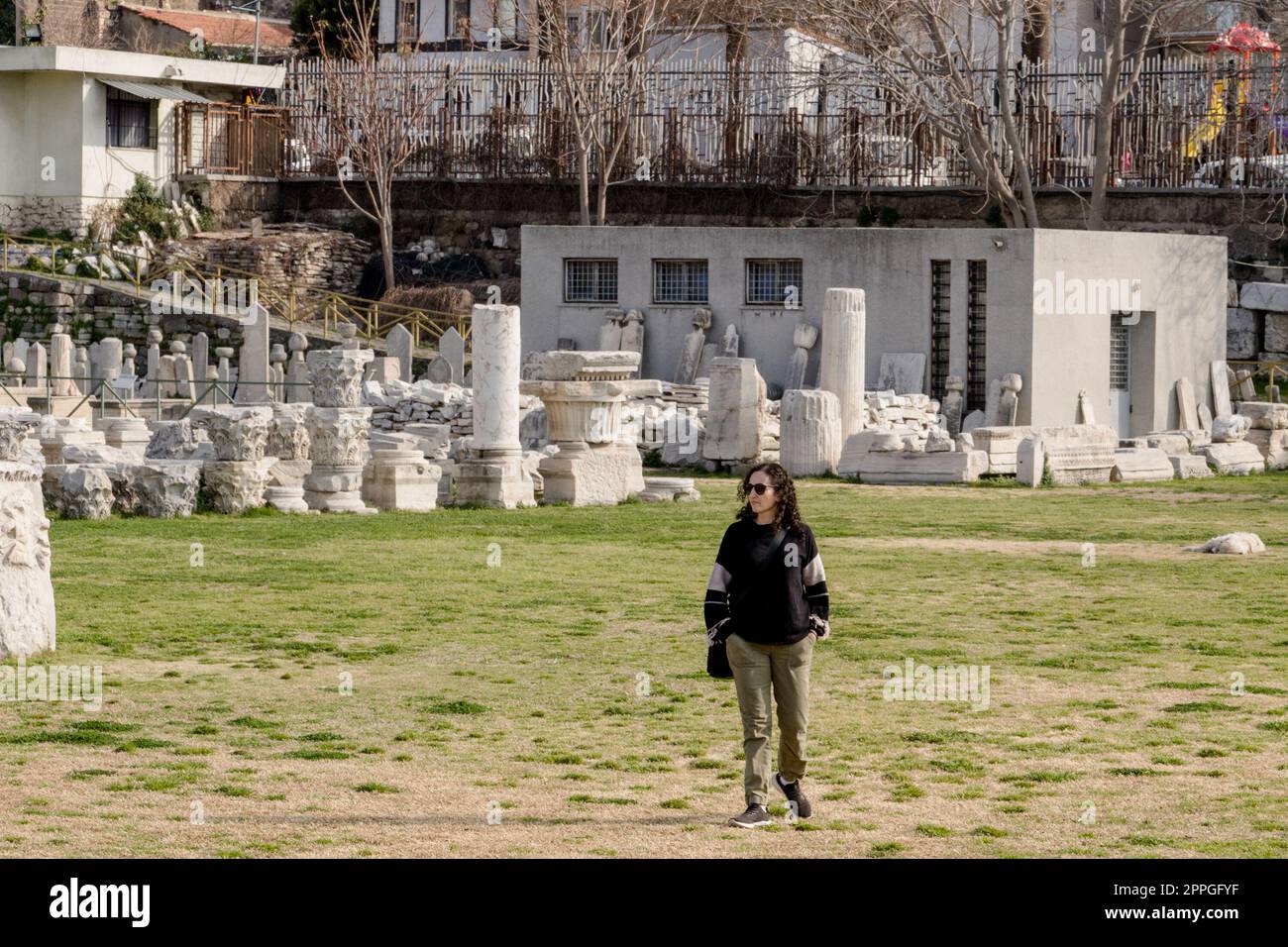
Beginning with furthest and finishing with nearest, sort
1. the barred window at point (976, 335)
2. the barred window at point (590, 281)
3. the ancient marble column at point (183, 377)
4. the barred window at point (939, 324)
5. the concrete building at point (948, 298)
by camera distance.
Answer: the ancient marble column at point (183, 377)
the barred window at point (590, 281)
the barred window at point (939, 324)
the barred window at point (976, 335)
the concrete building at point (948, 298)

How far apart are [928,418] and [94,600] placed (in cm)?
1724

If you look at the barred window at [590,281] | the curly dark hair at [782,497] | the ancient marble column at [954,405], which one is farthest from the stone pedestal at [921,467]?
the curly dark hair at [782,497]

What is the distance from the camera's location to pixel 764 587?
9.31 m

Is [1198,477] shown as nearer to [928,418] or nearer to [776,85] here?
[928,418]

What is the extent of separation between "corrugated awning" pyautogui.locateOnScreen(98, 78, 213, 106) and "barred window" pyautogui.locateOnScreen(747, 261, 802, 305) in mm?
19521

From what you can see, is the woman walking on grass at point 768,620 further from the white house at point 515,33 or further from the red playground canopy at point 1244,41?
the white house at point 515,33

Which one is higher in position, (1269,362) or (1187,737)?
(1269,362)

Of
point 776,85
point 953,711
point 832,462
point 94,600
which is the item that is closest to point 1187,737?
point 953,711

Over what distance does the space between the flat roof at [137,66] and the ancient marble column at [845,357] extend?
73.4 feet

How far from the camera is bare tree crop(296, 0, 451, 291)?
45031 mm

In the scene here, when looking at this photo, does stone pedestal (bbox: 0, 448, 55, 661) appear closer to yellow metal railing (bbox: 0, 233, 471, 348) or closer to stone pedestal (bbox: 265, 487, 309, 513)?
stone pedestal (bbox: 265, 487, 309, 513)

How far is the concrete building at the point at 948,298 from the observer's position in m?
30.7

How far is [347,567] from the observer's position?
17.6 metres

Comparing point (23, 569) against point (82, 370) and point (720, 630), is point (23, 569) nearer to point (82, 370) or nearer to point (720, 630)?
point (720, 630)
